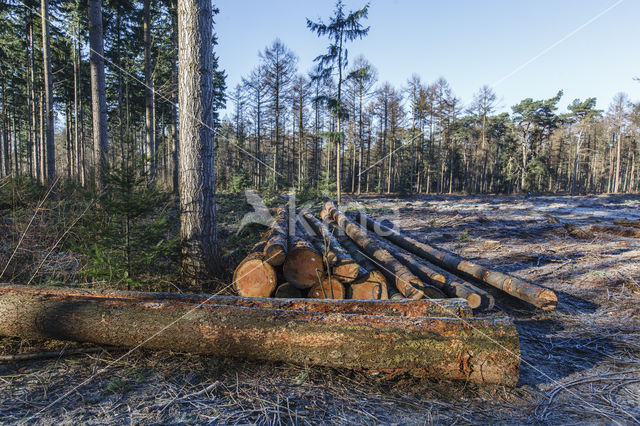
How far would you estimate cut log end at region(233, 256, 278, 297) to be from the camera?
3654 millimetres

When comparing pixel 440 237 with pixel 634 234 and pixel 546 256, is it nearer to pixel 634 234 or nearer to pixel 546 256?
pixel 546 256

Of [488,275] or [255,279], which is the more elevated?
[255,279]

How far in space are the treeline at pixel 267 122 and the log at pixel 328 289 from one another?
2.64 m

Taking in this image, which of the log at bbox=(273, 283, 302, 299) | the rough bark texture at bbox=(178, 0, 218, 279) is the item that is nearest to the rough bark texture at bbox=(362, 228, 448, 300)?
the log at bbox=(273, 283, 302, 299)

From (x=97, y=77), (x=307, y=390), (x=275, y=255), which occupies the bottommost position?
(x=307, y=390)

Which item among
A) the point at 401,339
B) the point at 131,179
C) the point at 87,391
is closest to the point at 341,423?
the point at 401,339

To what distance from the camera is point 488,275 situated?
14.8 ft

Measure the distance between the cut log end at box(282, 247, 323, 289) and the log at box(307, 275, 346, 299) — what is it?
0.08 metres

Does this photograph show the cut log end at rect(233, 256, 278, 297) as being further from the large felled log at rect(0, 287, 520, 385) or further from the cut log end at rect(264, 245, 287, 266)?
the large felled log at rect(0, 287, 520, 385)

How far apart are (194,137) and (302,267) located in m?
2.49

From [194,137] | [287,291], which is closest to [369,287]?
[287,291]

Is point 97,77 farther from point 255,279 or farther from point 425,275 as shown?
point 425,275

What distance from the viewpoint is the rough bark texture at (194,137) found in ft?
13.5

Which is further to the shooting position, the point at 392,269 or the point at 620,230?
the point at 620,230
